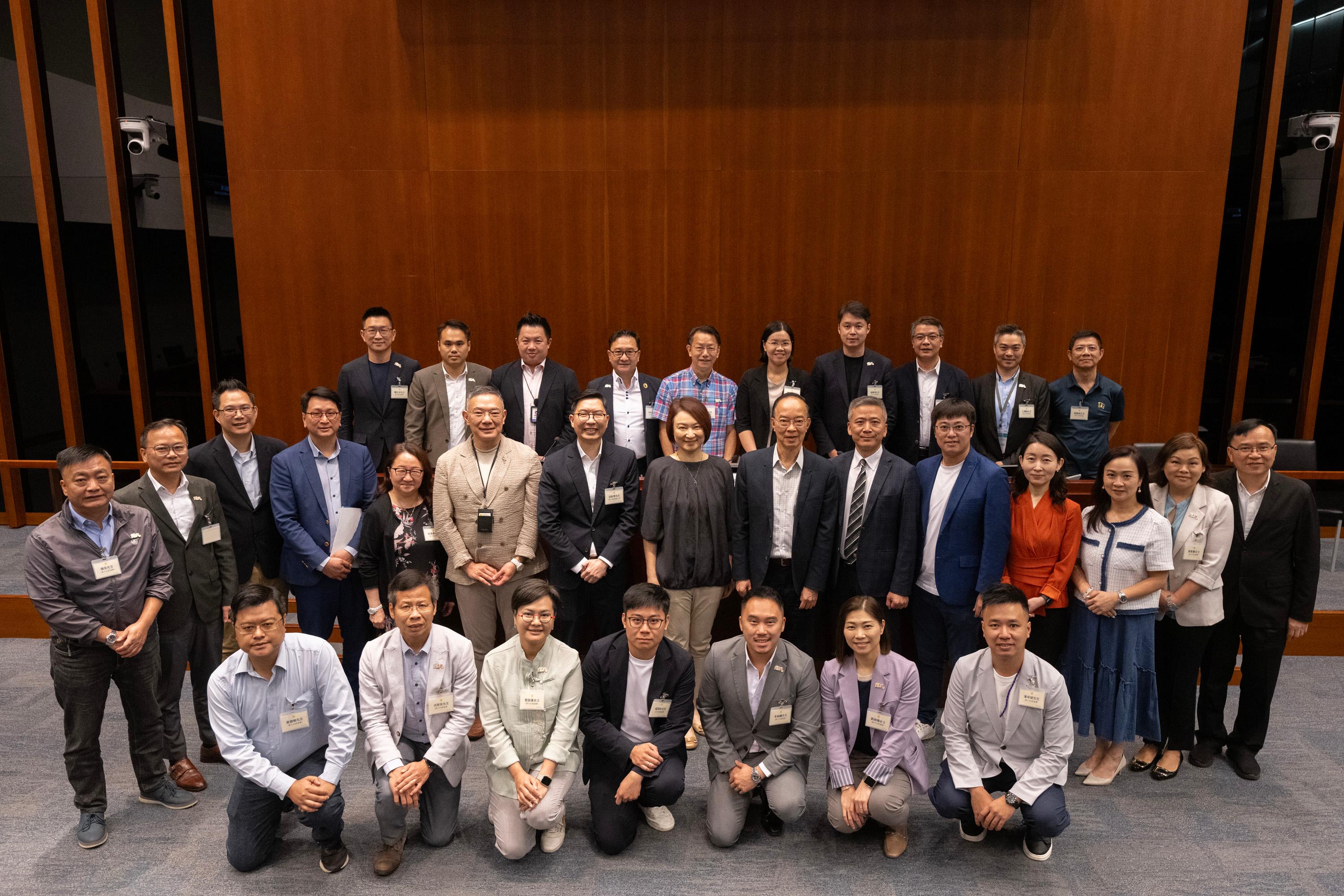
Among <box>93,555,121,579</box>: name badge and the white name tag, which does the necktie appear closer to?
the white name tag

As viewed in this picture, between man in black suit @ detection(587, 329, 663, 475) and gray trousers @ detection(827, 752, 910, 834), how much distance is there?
1.89m

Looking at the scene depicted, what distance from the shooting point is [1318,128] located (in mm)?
5328

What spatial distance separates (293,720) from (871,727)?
2.02 m

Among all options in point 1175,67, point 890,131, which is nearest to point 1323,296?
point 1175,67

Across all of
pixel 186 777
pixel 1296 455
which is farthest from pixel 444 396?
pixel 1296 455

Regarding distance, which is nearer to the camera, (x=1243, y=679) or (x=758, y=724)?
(x=758, y=724)

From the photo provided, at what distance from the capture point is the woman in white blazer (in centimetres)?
319

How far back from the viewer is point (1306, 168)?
5.65 metres

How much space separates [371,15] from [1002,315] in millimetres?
4520

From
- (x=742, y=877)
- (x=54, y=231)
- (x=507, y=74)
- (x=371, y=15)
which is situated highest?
(x=371, y=15)

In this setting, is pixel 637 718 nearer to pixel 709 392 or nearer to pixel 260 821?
pixel 260 821

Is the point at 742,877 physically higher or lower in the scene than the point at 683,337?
lower

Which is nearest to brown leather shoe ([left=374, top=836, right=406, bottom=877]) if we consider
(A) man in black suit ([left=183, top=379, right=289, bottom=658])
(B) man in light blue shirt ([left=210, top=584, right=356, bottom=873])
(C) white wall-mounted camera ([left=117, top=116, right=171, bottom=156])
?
(B) man in light blue shirt ([left=210, top=584, right=356, bottom=873])

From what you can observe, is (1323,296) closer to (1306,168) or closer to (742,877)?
(1306,168)
